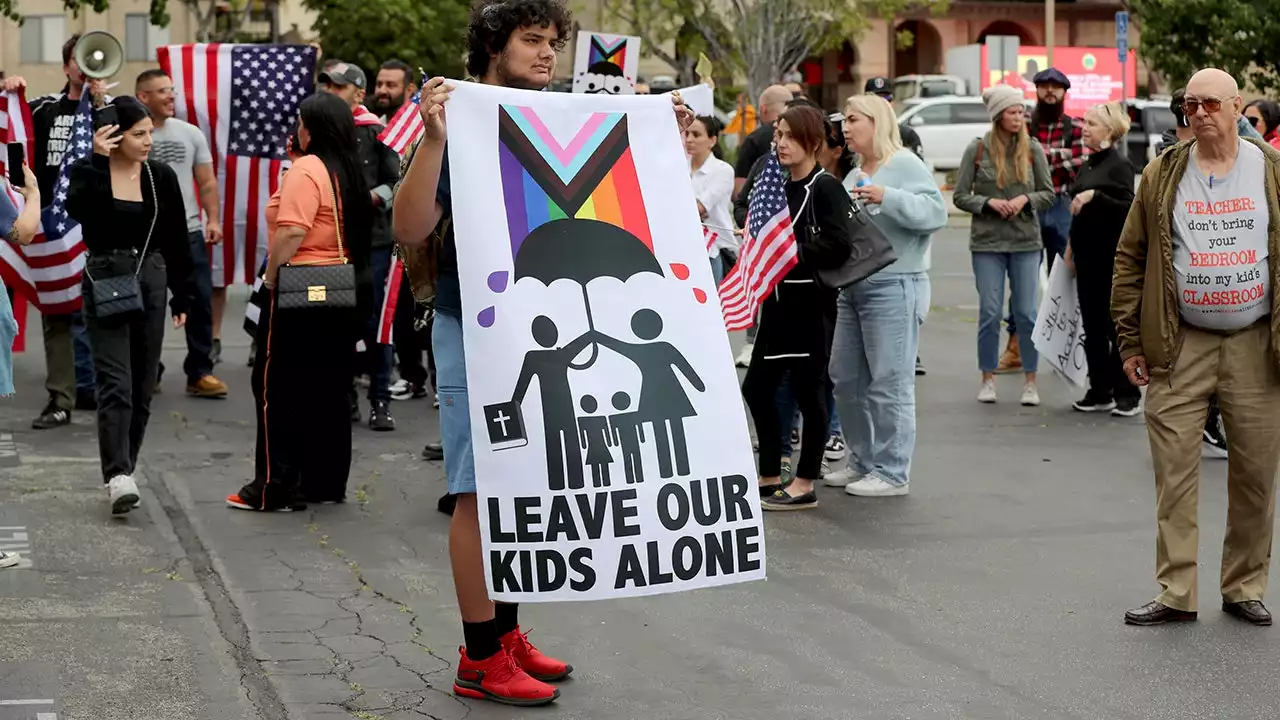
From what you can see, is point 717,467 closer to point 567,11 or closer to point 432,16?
point 567,11

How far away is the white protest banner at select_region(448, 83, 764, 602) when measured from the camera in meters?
5.11

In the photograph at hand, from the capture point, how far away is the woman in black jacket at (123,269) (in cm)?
830

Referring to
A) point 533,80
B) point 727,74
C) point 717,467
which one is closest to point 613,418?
point 717,467

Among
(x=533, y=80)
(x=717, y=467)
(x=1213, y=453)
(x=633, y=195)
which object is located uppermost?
(x=533, y=80)

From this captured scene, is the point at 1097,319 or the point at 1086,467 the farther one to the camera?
the point at 1097,319

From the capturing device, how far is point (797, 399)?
29.1 feet

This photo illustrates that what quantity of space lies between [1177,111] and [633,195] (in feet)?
18.5

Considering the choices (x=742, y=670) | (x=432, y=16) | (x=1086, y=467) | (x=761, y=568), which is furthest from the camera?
(x=432, y=16)

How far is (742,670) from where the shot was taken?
5.99m

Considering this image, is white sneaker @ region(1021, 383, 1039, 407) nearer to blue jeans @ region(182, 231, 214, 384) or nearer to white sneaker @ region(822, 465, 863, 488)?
white sneaker @ region(822, 465, 863, 488)

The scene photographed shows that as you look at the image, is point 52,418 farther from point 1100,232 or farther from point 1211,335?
point 1211,335

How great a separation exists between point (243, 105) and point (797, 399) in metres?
5.84

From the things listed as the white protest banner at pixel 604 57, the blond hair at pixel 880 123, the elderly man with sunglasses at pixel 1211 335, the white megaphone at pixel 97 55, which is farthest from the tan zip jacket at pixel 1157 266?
the white protest banner at pixel 604 57

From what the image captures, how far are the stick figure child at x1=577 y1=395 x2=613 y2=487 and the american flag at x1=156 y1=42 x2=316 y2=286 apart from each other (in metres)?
8.37
